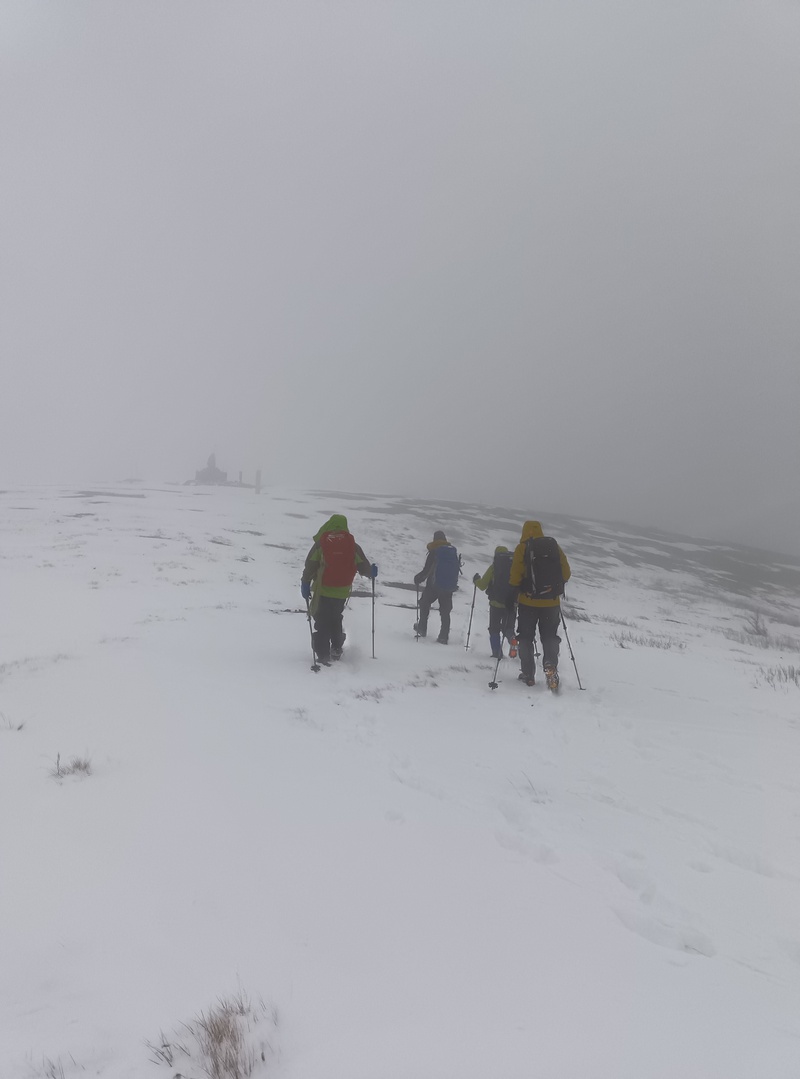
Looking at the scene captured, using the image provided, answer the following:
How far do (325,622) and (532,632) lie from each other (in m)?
3.47

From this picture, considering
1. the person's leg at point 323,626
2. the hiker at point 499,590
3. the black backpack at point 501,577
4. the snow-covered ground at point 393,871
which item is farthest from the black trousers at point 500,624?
the person's leg at point 323,626

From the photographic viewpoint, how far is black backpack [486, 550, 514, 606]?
35.9 ft

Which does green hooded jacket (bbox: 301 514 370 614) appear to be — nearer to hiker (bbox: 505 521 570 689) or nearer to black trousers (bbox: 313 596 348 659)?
black trousers (bbox: 313 596 348 659)

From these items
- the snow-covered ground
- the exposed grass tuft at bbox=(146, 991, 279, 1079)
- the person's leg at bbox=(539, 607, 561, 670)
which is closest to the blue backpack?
the snow-covered ground

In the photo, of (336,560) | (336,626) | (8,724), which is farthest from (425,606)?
(8,724)

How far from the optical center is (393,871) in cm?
332

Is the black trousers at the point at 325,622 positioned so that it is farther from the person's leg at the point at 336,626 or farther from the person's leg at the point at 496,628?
the person's leg at the point at 496,628

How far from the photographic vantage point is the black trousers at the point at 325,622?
9.24 meters

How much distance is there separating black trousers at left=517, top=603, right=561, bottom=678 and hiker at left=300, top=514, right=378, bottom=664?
8.65 ft

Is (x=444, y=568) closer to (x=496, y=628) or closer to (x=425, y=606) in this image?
(x=425, y=606)

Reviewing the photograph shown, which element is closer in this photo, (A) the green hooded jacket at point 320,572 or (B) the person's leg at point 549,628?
(B) the person's leg at point 549,628

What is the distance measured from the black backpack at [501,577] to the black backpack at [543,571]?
7.50ft

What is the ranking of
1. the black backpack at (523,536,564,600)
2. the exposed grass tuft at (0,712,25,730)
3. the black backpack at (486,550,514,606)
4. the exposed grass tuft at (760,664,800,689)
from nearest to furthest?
1. the exposed grass tuft at (0,712,25,730)
2. the black backpack at (523,536,564,600)
3. the exposed grass tuft at (760,664,800,689)
4. the black backpack at (486,550,514,606)

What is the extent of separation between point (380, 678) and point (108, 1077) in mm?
6598
